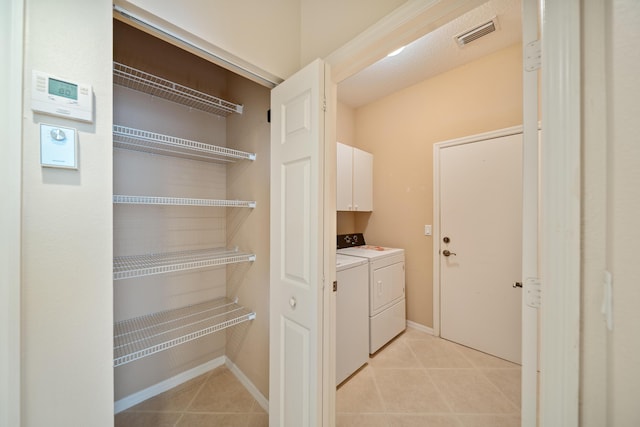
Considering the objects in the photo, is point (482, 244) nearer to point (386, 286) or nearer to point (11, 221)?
point (386, 286)

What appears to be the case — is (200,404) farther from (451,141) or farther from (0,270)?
(451,141)

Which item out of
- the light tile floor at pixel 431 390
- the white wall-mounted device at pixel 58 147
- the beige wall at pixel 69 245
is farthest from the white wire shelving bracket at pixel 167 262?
the light tile floor at pixel 431 390

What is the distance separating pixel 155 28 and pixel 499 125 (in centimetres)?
281

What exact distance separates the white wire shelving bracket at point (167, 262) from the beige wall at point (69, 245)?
1.09 ft

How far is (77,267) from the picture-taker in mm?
809

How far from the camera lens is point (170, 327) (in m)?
1.57

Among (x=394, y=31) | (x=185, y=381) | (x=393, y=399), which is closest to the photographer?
(x=394, y=31)

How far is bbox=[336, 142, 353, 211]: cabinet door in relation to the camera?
266 centimetres

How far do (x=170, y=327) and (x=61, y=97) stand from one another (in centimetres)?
142

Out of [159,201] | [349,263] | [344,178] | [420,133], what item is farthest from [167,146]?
[420,133]

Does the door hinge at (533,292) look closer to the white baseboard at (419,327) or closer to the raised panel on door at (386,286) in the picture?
the raised panel on door at (386,286)

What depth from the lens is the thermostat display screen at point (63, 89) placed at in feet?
2.50

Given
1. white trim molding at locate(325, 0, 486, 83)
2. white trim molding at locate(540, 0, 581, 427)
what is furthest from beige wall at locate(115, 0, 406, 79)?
white trim molding at locate(540, 0, 581, 427)

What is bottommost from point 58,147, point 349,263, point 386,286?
point 386,286
